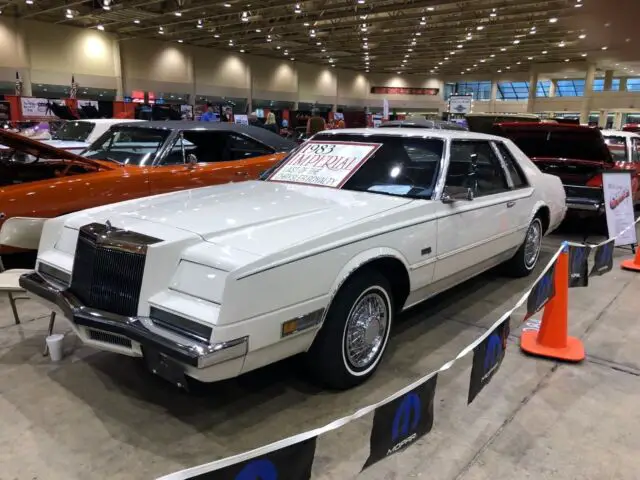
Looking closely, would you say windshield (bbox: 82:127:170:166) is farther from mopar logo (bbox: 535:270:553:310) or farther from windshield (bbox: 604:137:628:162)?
windshield (bbox: 604:137:628:162)

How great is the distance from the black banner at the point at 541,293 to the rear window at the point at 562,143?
437 cm

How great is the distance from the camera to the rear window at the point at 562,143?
7.06 metres

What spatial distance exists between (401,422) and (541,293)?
76.1 inches

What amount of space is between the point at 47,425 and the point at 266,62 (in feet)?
104

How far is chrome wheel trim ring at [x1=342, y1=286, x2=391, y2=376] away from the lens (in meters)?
2.92

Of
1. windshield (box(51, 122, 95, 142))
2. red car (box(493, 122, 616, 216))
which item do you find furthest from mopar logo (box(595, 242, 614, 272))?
→ windshield (box(51, 122, 95, 142))

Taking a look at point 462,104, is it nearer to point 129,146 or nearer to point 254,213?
point 129,146

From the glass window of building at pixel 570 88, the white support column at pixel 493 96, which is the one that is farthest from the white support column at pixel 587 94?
the white support column at pixel 493 96

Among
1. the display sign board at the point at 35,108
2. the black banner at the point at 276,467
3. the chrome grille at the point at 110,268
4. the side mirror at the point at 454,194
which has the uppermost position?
the display sign board at the point at 35,108

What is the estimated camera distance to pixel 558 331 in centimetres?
359

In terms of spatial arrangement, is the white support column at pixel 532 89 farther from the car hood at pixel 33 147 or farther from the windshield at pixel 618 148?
the car hood at pixel 33 147

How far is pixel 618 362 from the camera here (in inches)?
139

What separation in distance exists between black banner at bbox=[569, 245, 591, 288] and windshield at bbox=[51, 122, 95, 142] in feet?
24.9

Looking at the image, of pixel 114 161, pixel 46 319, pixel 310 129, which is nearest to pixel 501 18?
pixel 310 129
